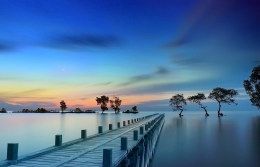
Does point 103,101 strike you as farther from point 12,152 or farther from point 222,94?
point 12,152

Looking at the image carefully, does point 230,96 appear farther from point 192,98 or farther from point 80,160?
point 80,160

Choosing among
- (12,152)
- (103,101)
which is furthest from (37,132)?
(103,101)

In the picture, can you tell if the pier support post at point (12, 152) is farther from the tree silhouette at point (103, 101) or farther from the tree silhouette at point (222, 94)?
the tree silhouette at point (103, 101)

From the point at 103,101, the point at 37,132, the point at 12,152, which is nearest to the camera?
the point at 12,152

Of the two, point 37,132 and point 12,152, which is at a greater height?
point 12,152

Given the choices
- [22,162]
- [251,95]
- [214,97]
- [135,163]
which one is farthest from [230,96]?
[22,162]

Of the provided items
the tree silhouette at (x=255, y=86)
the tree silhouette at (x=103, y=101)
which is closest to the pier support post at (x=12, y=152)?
the tree silhouette at (x=255, y=86)

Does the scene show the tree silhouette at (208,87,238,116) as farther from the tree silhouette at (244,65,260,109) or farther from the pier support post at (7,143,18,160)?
the pier support post at (7,143,18,160)

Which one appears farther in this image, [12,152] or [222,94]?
[222,94]

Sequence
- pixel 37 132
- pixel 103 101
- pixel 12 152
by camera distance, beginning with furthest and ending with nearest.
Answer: pixel 103 101 < pixel 37 132 < pixel 12 152

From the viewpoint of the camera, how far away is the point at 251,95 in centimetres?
5181

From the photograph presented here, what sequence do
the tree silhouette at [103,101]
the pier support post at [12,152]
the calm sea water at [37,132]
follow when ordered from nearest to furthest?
the pier support post at [12,152] < the calm sea water at [37,132] < the tree silhouette at [103,101]

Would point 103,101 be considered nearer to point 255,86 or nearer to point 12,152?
point 255,86

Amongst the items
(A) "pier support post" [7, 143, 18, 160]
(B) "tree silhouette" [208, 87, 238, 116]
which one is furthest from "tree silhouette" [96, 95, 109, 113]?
(A) "pier support post" [7, 143, 18, 160]
